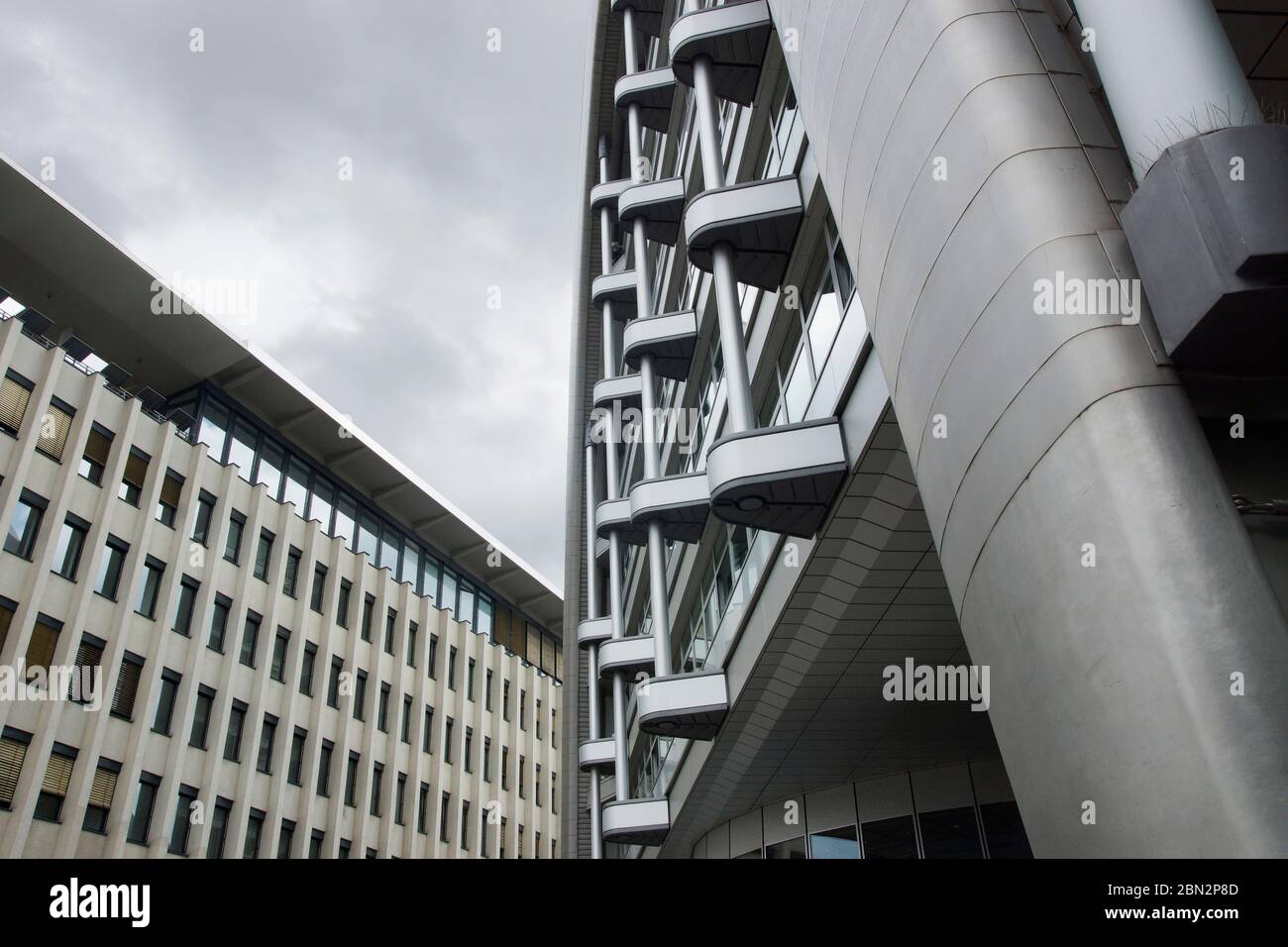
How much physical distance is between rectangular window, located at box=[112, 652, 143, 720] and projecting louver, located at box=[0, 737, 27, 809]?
2928 mm

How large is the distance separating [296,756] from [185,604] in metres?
6.83

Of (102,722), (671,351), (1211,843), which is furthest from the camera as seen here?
(102,722)

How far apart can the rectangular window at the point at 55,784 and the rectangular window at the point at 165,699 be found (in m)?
2.95

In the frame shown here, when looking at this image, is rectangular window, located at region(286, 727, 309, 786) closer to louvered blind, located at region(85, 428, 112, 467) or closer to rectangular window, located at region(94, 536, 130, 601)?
rectangular window, located at region(94, 536, 130, 601)

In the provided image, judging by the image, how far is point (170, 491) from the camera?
32344 mm

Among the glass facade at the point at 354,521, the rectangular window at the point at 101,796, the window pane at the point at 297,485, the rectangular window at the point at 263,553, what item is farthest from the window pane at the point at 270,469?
the rectangular window at the point at 101,796

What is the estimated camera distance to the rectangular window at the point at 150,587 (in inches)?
1185

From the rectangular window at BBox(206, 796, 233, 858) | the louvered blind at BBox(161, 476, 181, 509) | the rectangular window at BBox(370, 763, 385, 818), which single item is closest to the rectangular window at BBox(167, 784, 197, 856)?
the rectangular window at BBox(206, 796, 233, 858)

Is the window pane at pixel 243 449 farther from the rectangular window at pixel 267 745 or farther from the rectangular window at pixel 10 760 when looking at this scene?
the rectangular window at pixel 10 760

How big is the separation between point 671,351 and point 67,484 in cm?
1762

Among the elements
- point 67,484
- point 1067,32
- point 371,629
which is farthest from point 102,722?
point 1067,32

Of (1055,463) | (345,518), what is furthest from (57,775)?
(1055,463)
